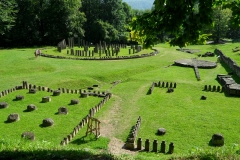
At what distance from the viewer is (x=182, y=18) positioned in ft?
31.1

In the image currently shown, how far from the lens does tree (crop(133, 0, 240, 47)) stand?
9281 mm

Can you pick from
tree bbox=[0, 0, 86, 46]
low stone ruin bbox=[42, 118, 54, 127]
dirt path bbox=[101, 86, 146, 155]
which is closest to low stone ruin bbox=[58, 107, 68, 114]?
low stone ruin bbox=[42, 118, 54, 127]

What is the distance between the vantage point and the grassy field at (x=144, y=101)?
53.3 feet

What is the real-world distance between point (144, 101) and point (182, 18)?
15.3 metres

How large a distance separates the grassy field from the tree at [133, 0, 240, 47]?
14.7ft

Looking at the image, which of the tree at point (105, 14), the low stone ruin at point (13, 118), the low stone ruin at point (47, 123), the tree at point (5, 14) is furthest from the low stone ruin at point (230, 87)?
the tree at point (105, 14)

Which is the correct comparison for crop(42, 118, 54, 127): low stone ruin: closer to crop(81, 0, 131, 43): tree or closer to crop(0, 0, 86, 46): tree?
crop(0, 0, 86, 46): tree

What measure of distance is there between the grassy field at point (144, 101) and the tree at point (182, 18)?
4.47 m

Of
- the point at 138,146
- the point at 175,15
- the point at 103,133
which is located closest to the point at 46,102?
the point at 103,133

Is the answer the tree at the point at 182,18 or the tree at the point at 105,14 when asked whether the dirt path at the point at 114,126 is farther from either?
the tree at the point at 105,14

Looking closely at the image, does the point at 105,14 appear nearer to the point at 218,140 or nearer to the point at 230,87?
the point at 230,87

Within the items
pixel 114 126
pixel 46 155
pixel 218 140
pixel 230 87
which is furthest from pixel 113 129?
pixel 230 87

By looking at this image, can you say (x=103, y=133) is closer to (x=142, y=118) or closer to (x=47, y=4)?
(x=142, y=118)

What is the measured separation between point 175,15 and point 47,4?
207ft
